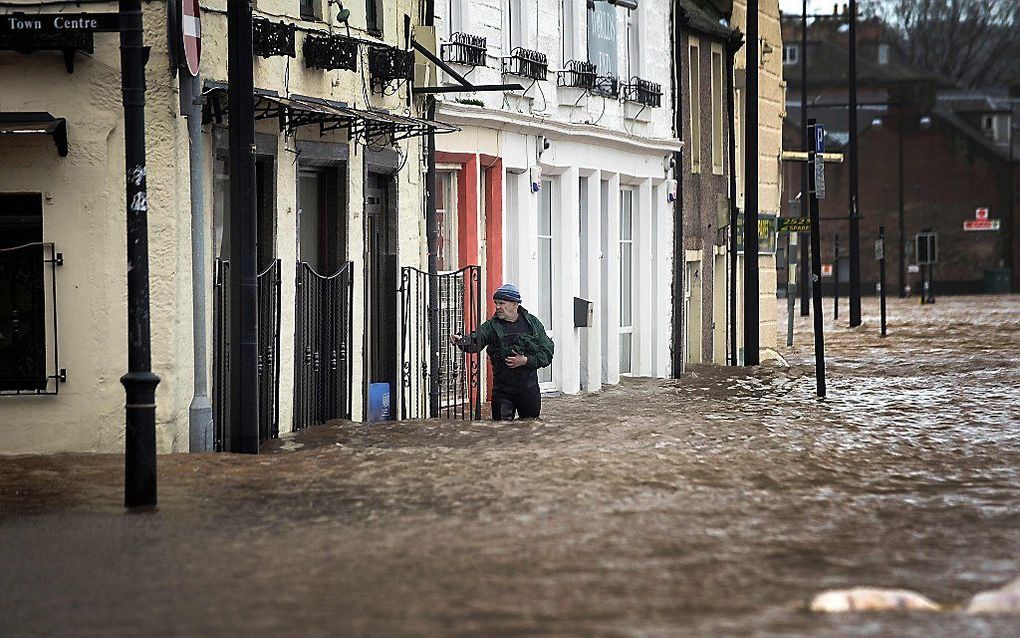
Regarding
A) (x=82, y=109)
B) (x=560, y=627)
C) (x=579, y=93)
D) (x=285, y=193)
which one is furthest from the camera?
(x=579, y=93)

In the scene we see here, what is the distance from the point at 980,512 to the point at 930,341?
1260 inches

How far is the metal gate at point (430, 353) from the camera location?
21.7 m

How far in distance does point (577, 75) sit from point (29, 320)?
12463mm

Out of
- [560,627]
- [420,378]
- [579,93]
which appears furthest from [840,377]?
[560,627]

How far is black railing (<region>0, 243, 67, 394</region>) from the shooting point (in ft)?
54.2

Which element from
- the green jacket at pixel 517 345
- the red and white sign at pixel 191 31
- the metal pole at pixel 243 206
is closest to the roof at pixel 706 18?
the green jacket at pixel 517 345

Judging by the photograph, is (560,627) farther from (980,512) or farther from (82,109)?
(82,109)

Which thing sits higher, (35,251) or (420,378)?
(35,251)

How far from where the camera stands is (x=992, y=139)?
102 meters

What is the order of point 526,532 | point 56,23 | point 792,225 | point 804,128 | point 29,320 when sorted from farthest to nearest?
1. point 804,128
2. point 792,225
3. point 29,320
4. point 56,23
5. point 526,532

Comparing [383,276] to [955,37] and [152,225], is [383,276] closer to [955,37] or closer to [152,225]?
[152,225]

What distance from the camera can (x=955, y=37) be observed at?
108000 mm

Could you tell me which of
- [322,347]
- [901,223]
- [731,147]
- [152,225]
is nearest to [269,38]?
[152,225]

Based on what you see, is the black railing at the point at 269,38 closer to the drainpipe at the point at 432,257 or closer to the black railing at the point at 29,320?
the black railing at the point at 29,320
